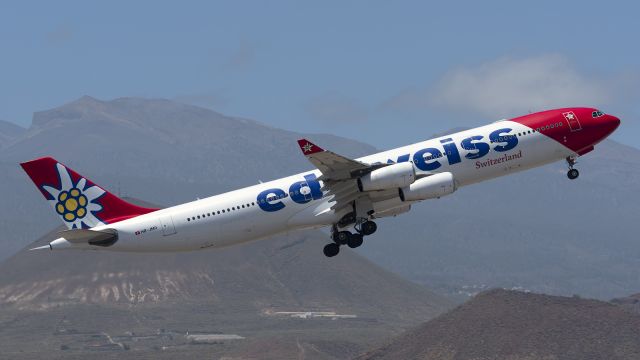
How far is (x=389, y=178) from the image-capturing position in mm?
76250

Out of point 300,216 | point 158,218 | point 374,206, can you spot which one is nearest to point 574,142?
point 374,206

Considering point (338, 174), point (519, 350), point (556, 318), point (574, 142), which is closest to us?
point (338, 174)

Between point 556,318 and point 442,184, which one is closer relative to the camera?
point 442,184

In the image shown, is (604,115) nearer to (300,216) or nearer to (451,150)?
(451,150)

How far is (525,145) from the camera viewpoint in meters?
80.9

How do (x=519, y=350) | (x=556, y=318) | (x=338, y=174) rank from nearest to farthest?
(x=338, y=174) < (x=519, y=350) < (x=556, y=318)

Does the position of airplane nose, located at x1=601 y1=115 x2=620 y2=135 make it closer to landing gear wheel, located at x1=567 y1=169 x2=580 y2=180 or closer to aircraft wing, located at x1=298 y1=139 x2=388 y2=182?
landing gear wheel, located at x1=567 y1=169 x2=580 y2=180

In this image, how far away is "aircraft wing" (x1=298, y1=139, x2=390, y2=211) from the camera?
73938 mm

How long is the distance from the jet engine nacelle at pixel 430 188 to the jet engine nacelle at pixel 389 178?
2.57 feet

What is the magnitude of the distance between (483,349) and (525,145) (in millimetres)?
84055

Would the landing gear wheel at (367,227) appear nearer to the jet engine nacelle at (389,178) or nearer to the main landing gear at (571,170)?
the jet engine nacelle at (389,178)

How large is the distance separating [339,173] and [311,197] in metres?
3.33

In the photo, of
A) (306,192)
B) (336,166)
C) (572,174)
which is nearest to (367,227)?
(306,192)

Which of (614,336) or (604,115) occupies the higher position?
(604,115)
